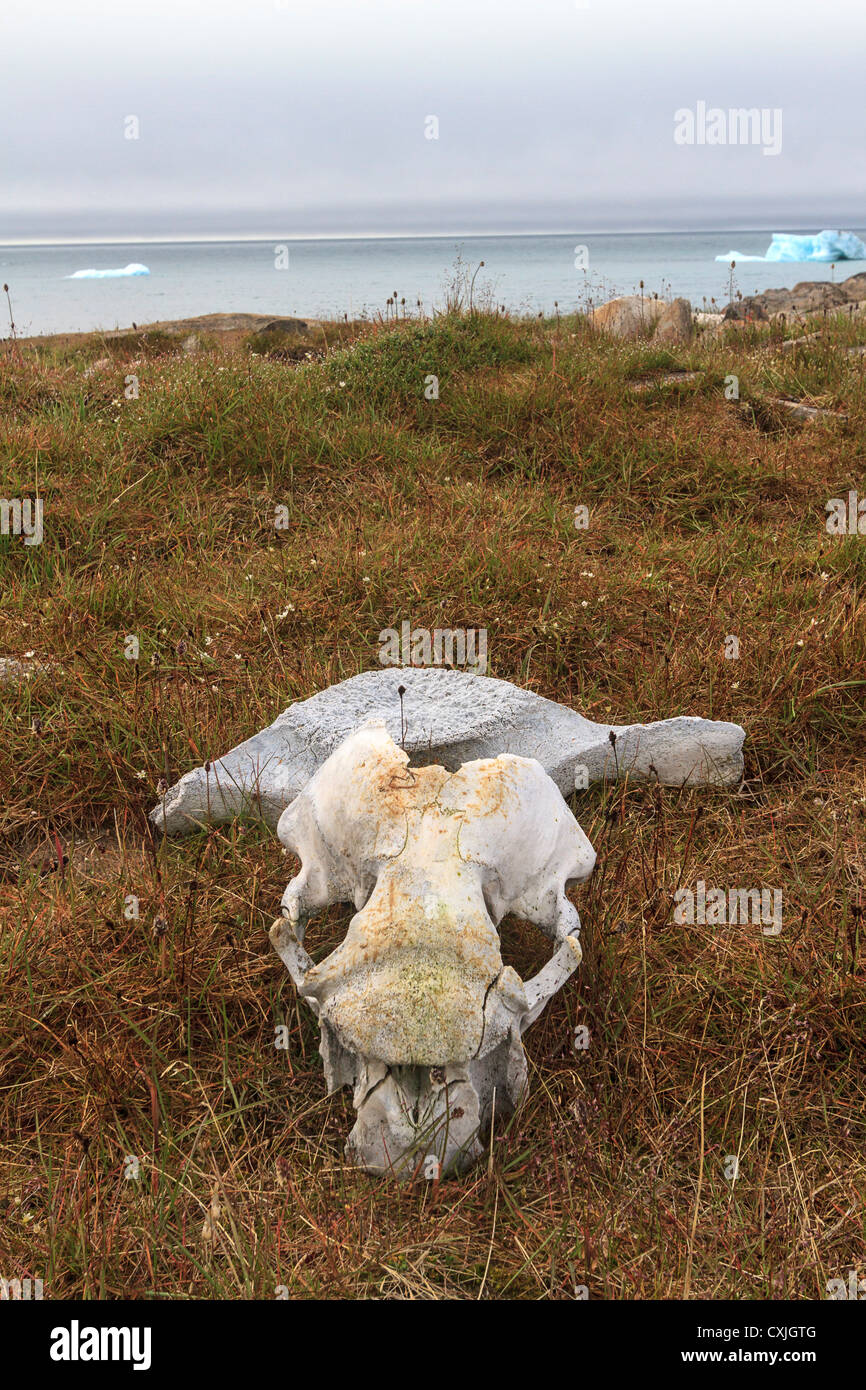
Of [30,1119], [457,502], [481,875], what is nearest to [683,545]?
[457,502]

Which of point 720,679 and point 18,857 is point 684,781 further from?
point 18,857

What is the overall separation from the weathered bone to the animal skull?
0.50m

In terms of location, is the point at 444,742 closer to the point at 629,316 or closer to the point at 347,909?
the point at 347,909

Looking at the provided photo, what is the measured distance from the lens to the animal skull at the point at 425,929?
2.46 meters

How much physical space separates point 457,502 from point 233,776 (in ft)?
9.53

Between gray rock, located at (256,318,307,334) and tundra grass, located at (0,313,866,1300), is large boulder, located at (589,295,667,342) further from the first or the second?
gray rock, located at (256,318,307,334)

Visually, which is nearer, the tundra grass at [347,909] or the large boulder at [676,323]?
the tundra grass at [347,909]

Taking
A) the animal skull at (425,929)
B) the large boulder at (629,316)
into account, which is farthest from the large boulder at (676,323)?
the animal skull at (425,929)

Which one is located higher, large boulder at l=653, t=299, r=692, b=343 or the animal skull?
large boulder at l=653, t=299, r=692, b=343

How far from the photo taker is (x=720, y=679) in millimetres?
4535

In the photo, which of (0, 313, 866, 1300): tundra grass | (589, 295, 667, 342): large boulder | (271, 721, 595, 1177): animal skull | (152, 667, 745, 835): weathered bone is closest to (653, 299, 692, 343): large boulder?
(589, 295, 667, 342): large boulder

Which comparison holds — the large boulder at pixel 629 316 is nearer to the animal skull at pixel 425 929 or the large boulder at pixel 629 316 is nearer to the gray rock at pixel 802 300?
the gray rock at pixel 802 300

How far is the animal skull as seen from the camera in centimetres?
246

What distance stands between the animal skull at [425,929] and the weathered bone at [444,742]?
50cm
